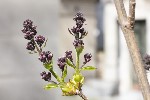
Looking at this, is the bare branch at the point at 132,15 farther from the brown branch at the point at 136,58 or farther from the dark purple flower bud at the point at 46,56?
the dark purple flower bud at the point at 46,56

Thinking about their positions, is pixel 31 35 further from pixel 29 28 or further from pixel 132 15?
pixel 132 15

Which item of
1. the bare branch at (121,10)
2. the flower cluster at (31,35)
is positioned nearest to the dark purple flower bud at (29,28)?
the flower cluster at (31,35)

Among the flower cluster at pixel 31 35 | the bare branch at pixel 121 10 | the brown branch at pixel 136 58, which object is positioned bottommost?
the brown branch at pixel 136 58

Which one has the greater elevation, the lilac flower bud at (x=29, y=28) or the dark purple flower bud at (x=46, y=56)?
the lilac flower bud at (x=29, y=28)

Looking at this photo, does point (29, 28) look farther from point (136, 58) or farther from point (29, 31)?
point (136, 58)

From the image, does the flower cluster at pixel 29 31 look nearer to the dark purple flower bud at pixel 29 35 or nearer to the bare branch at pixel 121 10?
the dark purple flower bud at pixel 29 35

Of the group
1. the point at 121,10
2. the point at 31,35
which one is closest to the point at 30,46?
the point at 31,35

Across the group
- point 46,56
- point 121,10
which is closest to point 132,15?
point 121,10

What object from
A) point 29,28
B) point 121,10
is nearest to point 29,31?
point 29,28

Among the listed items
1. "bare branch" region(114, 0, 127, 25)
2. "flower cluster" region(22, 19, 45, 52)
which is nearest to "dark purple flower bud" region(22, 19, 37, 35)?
"flower cluster" region(22, 19, 45, 52)
